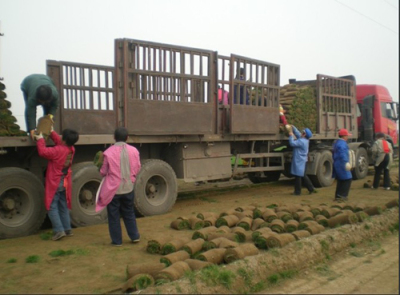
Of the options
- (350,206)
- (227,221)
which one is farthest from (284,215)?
(350,206)

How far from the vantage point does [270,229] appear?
18.3 feet

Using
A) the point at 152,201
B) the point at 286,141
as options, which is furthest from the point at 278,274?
the point at 286,141

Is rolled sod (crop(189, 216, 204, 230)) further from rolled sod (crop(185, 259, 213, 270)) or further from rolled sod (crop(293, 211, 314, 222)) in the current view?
rolled sod (crop(185, 259, 213, 270))

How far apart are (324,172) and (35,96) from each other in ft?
28.2

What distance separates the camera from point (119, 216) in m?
5.46

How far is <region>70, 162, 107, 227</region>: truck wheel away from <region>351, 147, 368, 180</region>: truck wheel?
9.16m

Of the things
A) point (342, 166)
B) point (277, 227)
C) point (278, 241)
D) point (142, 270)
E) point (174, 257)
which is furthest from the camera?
point (342, 166)

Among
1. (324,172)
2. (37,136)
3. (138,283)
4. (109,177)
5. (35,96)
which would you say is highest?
(35,96)

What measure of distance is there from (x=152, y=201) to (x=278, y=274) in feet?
12.5

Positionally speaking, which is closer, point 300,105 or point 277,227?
point 277,227

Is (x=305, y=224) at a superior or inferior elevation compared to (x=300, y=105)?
inferior

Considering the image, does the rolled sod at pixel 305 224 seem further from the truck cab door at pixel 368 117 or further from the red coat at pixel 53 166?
the truck cab door at pixel 368 117

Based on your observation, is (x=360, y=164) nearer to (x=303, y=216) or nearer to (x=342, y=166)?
(x=342, y=166)

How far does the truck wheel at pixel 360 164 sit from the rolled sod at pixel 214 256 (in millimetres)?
9936
